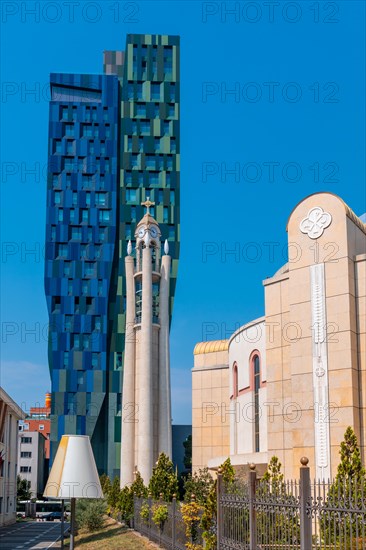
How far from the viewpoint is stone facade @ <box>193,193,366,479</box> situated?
1012 inches

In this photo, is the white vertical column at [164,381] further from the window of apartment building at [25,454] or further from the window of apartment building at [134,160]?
the window of apartment building at [25,454]

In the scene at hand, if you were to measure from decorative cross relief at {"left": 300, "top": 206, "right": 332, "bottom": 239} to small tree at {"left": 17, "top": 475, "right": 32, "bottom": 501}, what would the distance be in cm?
6440

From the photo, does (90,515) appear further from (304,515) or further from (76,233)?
(76,233)

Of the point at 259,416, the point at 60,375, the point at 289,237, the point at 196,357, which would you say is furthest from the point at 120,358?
the point at 289,237

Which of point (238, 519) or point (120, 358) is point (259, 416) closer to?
point (238, 519)

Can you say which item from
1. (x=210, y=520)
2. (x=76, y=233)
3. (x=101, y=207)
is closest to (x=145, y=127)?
(x=101, y=207)

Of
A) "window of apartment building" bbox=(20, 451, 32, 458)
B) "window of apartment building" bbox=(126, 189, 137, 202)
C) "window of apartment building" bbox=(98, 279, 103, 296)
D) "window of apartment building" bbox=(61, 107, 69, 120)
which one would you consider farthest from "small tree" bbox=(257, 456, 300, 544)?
"window of apartment building" bbox=(20, 451, 32, 458)

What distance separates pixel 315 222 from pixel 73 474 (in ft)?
62.4

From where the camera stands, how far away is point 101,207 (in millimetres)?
82812

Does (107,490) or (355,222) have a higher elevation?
(355,222)

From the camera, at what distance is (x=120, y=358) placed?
258 ft

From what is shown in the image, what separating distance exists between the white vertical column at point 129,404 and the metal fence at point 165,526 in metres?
11.4

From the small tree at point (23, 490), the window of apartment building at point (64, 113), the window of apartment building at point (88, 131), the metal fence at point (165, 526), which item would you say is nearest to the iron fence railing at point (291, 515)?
the metal fence at point (165, 526)

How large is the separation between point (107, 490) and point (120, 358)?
105 ft
